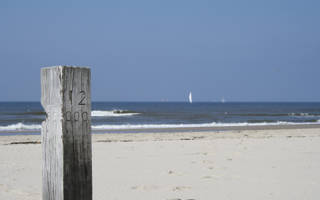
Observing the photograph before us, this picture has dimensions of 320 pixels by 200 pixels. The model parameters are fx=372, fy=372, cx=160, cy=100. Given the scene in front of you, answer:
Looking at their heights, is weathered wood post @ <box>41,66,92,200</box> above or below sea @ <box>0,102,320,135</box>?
above

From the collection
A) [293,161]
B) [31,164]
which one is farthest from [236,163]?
[31,164]

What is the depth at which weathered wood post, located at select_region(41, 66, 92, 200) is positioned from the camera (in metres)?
2.13

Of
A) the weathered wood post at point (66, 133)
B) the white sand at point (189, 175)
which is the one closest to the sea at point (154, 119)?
the white sand at point (189, 175)

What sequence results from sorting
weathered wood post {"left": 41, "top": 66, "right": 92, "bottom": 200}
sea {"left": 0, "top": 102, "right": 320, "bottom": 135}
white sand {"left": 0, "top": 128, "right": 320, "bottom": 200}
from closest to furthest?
weathered wood post {"left": 41, "top": 66, "right": 92, "bottom": 200}
white sand {"left": 0, "top": 128, "right": 320, "bottom": 200}
sea {"left": 0, "top": 102, "right": 320, "bottom": 135}

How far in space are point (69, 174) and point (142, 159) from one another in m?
5.91

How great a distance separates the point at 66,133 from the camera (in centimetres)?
215

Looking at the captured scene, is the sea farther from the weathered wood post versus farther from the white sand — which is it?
the weathered wood post

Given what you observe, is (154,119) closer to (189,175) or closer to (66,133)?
(189,175)

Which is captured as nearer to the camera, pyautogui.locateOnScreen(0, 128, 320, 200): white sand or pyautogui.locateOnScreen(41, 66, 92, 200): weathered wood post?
pyautogui.locateOnScreen(41, 66, 92, 200): weathered wood post

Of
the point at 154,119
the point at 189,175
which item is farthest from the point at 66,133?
the point at 154,119

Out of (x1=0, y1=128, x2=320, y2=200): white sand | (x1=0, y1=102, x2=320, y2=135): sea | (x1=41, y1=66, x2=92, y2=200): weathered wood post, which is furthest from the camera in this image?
(x1=0, y1=102, x2=320, y2=135): sea

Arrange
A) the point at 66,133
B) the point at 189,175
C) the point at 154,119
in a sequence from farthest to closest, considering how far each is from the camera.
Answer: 1. the point at 154,119
2. the point at 189,175
3. the point at 66,133

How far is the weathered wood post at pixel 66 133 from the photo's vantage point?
213 cm

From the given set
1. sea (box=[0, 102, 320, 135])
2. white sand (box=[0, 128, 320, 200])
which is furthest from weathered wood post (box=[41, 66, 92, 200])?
sea (box=[0, 102, 320, 135])
